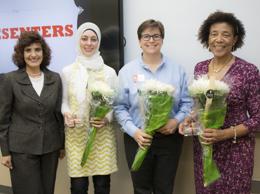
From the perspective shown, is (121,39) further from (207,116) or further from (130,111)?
(207,116)

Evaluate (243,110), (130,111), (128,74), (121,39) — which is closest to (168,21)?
(121,39)

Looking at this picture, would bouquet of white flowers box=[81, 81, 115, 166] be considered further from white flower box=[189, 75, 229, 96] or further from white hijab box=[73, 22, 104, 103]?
white flower box=[189, 75, 229, 96]

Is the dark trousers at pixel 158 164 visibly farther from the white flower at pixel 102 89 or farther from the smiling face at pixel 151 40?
the smiling face at pixel 151 40

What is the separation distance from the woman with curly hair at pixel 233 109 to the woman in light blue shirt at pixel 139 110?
0.21m

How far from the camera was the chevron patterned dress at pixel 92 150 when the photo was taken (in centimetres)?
225

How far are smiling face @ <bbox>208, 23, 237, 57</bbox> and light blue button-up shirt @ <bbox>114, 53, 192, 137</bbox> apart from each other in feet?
1.16

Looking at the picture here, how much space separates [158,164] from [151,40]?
0.84m

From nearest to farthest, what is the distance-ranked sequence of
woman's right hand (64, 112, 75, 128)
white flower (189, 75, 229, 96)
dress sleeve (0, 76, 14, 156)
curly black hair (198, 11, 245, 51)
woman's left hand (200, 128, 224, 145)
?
white flower (189, 75, 229, 96) < woman's left hand (200, 128, 224, 145) < curly black hair (198, 11, 245, 51) < dress sleeve (0, 76, 14, 156) < woman's right hand (64, 112, 75, 128)

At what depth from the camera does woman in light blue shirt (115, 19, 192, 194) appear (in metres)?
2.06

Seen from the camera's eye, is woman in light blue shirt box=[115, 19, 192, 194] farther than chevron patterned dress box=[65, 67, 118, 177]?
No

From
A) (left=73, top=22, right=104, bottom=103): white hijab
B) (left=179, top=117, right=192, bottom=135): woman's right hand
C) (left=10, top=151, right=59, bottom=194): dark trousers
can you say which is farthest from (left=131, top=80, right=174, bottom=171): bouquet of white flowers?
(left=10, top=151, right=59, bottom=194): dark trousers

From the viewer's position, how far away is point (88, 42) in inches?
87.4

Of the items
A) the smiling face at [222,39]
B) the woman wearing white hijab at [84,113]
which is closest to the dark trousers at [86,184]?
the woman wearing white hijab at [84,113]

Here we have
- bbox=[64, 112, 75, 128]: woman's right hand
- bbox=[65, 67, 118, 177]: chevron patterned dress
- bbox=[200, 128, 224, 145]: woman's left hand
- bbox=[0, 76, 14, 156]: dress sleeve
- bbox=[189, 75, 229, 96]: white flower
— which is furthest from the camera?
bbox=[65, 67, 118, 177]: chevron patterned dress
